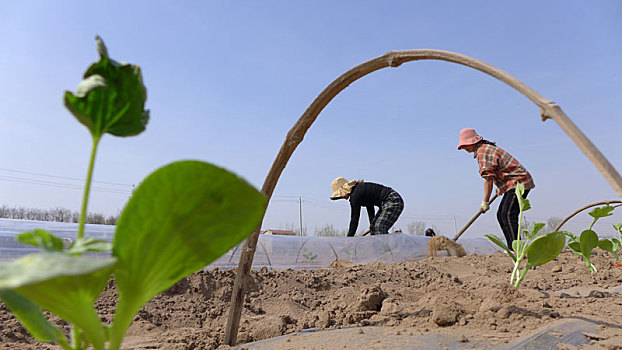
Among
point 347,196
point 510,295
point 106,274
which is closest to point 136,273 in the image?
point 106,274

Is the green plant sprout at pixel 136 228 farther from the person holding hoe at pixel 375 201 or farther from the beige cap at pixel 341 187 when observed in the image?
the beige cap at pixel 341 187

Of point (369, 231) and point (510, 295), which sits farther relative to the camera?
point (369, 231)

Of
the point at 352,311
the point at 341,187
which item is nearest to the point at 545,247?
the point at 352,311

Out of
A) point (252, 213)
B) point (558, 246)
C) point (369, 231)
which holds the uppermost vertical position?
point (252, 213)

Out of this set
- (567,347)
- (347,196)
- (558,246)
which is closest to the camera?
(567,347)

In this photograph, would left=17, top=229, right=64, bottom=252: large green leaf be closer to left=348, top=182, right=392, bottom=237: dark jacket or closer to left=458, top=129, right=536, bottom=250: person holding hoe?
left=458, top=129, right=536, bottom=250: person holding hoe

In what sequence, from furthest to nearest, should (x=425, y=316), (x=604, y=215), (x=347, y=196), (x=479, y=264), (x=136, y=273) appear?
(x=347, y=196) → (x=479, y=264) → (x=604, y=215) → (x=425, y=316) → (x=136, y=273)

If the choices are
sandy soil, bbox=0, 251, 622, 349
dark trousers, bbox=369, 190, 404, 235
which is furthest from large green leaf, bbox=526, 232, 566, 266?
dark trousers, bbox=369, 190, 404, 235

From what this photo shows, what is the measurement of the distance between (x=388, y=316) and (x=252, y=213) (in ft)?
4.51

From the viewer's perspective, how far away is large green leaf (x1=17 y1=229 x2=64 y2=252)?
500mm

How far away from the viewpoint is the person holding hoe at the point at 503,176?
13.9 feet

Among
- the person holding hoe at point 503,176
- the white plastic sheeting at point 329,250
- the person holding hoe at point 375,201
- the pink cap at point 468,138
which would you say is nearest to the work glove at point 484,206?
the person holding hoe at point 503,176

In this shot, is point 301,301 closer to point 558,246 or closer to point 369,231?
point 558,246

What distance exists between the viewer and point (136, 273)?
1.89 ft
